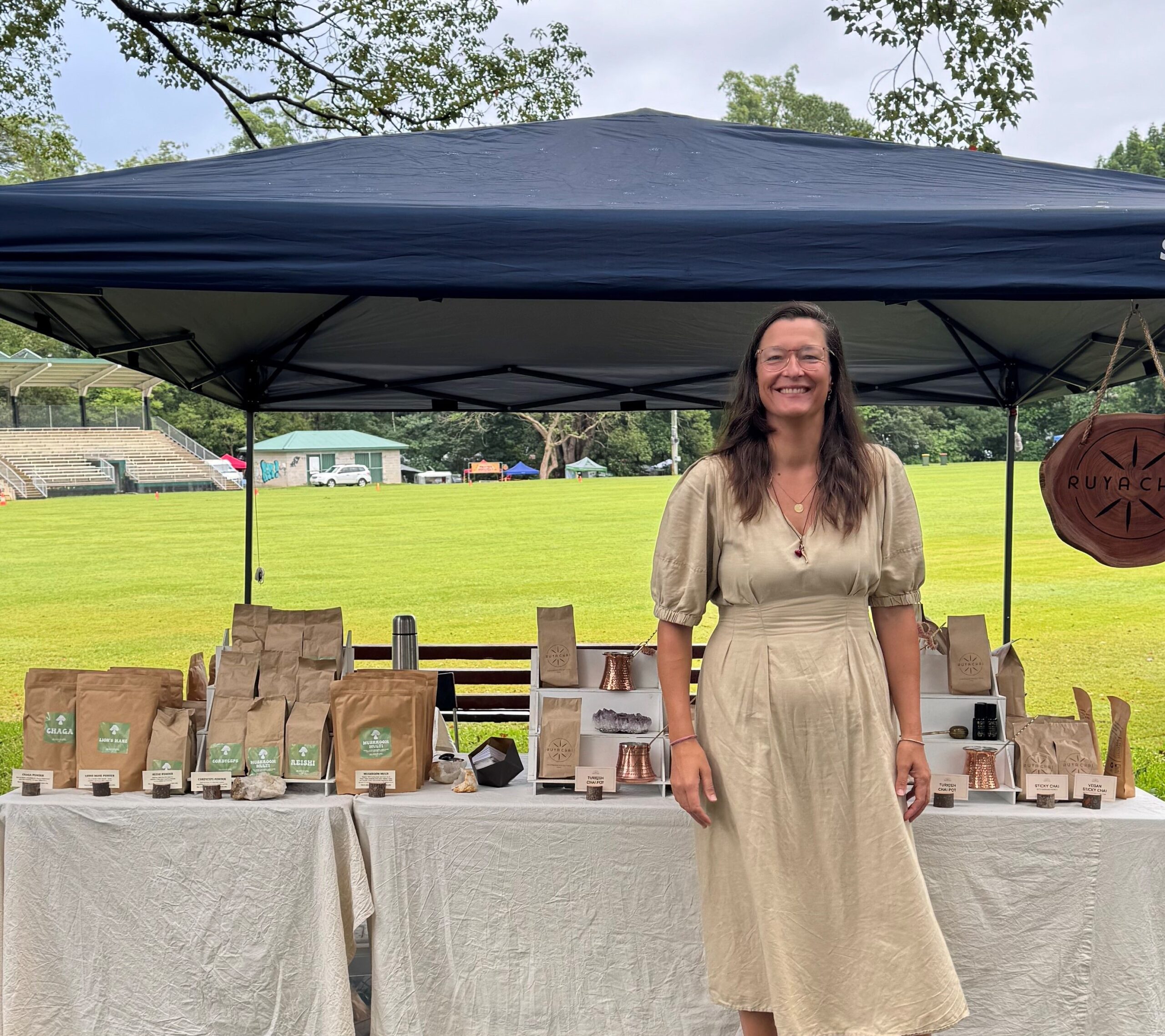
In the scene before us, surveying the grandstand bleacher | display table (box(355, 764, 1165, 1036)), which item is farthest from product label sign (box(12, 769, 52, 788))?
the grandstand bleacher

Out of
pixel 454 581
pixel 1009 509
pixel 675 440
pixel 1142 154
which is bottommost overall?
pixel 454 581

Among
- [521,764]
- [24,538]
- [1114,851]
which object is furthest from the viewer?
[24,538]

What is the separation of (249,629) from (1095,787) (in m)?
2.03

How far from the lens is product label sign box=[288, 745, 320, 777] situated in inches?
91.0

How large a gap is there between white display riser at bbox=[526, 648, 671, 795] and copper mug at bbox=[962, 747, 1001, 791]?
655 millimetres

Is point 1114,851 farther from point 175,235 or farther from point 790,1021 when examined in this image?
point 175,235

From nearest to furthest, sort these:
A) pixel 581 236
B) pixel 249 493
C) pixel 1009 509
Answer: pixel 581 236 → pixel 1009 509 → pixel 249 493

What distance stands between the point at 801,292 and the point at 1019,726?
1117 millimetres

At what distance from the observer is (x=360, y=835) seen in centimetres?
223

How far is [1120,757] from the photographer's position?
7.40ft

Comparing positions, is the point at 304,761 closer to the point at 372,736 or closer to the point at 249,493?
the point at 372,736

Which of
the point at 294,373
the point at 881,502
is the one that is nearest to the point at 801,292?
the point at 881,502

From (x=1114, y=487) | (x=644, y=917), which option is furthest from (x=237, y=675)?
Answer: (x=1114, y=487)

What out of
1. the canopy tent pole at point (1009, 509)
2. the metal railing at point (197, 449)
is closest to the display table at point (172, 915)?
the canopy tent pole at point (1009, 509)
